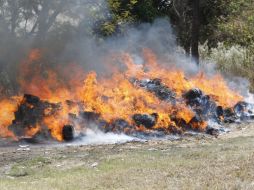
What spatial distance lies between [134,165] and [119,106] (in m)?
5.57

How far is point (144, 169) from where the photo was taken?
10164 mm

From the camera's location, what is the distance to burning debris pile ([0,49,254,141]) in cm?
1549

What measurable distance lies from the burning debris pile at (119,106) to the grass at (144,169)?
2.55 m

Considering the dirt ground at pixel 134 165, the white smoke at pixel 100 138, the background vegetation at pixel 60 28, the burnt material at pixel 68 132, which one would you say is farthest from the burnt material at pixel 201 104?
the burnt material at pixel 68 132

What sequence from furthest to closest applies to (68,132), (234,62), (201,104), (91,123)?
(234,62) < (201,104) < (91,123) < (68,132)

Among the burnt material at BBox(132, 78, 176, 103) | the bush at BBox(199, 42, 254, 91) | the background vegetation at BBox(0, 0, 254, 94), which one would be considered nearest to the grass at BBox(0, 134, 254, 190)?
the burnt material at BBox(132, 78, 176, 103)

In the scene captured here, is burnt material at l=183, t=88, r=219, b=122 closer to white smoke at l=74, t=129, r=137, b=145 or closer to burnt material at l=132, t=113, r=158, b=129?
burnt material at l=132, t=113, r=158, b=129

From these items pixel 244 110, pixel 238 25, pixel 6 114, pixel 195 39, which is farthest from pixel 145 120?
pixel 238 25

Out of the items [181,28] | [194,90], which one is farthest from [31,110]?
[181,28]

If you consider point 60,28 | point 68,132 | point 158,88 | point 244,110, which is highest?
point 60,28

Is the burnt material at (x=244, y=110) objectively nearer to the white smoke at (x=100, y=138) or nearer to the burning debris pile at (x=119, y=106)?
the burning debris pile at (x=119, y=106)

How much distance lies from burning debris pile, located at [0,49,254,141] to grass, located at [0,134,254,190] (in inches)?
100

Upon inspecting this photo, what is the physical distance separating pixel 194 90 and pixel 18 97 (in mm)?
5301

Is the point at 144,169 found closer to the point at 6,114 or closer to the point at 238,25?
the point at 6,114
